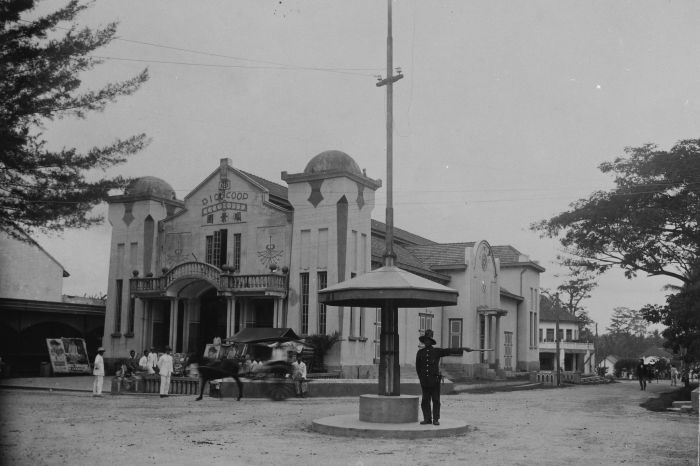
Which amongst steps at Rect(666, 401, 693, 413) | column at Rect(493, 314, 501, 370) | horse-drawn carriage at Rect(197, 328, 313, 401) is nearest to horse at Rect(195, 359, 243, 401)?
horse-drawn carriage at Rect(197, 328, 313, 401)

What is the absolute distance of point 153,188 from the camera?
37.7m

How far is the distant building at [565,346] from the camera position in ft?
254

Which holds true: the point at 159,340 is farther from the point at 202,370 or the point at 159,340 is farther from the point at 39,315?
the point at 202,370

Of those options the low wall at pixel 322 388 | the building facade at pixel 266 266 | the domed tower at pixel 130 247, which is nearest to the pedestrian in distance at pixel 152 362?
the low wall at pixel 322 388

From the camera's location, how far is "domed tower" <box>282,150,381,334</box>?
32.1 metres

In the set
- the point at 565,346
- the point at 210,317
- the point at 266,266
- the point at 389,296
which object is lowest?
the point at 565,346

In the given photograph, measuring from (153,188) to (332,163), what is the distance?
1025cm

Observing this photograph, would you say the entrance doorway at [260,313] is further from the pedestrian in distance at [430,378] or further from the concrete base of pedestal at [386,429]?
the pedestrian in distance at [430,378]

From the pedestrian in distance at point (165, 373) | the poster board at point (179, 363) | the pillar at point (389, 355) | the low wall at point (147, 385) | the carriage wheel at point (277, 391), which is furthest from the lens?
the poster board at point (179, 363)

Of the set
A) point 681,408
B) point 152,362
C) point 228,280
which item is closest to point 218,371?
point 152,362

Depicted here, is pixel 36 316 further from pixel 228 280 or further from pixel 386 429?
pixel 386 429

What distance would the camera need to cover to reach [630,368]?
7331 centimetres

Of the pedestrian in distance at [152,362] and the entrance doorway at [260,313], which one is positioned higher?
the entrance doorway at [260,313]

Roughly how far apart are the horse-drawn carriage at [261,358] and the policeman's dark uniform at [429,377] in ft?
26.5
